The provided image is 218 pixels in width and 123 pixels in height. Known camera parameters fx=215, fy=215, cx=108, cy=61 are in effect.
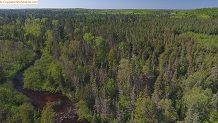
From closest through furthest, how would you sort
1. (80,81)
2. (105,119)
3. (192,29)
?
1. (105,119)
2. (80,81)
3. (192,29)

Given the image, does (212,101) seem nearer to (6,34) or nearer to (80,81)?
(80,81)

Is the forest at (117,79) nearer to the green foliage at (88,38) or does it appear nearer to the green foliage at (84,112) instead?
the green foliage at (88,38)

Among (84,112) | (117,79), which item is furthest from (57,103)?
(117,79)

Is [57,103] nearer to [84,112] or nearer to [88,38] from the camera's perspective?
[84,112]

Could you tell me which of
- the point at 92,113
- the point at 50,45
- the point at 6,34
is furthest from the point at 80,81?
the point at 6,34

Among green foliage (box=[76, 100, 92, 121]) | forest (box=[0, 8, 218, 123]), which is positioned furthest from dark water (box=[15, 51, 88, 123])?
green foliage (box=[76, 100, 92, 121])

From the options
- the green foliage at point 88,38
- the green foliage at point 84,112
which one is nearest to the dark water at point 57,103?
the green foliage at point 84,112

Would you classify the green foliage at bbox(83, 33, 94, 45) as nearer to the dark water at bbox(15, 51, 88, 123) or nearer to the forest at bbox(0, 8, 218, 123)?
the forest at bbox(0, 8, 218, 123)
